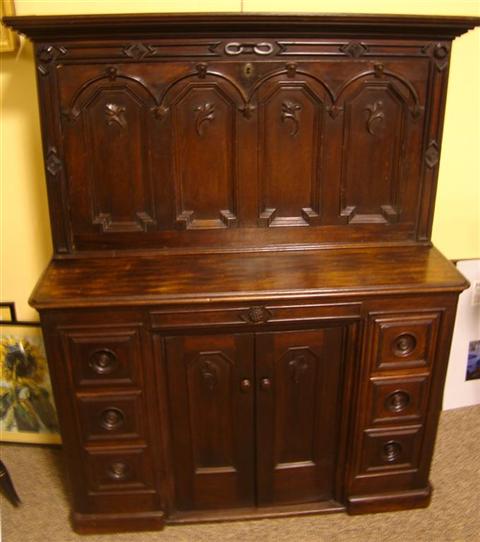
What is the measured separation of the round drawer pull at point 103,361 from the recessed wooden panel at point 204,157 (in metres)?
0.48

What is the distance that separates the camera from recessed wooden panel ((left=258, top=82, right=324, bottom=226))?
5.68 feet

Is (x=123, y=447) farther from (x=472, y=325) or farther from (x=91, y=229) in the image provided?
(x=472, y=325)

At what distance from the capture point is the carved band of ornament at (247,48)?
1646 mm

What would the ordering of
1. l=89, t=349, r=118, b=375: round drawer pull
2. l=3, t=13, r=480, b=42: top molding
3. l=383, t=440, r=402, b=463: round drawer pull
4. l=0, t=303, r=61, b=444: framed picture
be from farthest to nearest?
l=0, t=303, r=61, b=444: framed picture
l=383, t=440, r=402, b=463: round drawer pull
l=89, t=349, r=118, b=375: round drawer pull
l=3, t=13, r=480, b=42: top molding

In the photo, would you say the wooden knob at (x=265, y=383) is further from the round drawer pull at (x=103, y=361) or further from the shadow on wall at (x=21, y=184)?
the shadow on wall at (x=21, y=184)

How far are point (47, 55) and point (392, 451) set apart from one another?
1.65 metres

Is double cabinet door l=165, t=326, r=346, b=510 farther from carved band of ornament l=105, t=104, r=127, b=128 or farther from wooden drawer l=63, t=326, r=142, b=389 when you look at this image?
carved band of ornament l=105, t=104, r=127, b=128

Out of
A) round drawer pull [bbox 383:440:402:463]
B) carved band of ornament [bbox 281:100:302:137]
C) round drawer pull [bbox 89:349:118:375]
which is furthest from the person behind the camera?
round drawer pull [bbox 383:440:402:463]

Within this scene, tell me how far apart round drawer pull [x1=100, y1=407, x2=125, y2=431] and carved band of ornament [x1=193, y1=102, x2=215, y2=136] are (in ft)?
2.98

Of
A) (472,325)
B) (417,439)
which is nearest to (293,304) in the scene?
(417,439)

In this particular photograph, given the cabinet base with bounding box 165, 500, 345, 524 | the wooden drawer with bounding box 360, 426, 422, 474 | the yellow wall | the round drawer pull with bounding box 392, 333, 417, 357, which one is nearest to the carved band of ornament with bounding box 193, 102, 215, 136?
the yellow wall

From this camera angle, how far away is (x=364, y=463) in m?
1.85

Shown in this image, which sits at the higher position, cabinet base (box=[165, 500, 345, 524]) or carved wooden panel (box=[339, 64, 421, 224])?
carved wooden panel (box=[339, 64, 421, 224])

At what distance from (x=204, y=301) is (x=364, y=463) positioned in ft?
2.68
